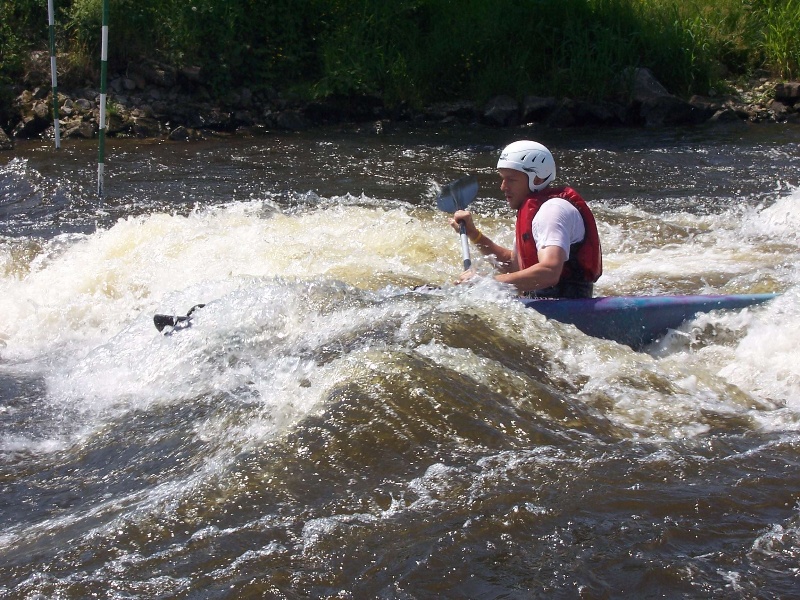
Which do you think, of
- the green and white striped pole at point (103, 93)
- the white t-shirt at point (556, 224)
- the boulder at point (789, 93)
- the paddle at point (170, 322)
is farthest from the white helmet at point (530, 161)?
the boulder at point (789, 93)

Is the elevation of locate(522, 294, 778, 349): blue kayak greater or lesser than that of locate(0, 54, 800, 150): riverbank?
lesser

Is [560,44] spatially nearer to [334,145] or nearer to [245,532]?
[334,145]

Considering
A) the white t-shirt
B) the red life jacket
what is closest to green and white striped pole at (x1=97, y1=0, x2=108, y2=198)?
the red life jacket

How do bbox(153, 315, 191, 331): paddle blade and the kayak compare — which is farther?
bbox(153, 315, 191, 331): paddle blade

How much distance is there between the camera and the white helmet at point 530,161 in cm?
471

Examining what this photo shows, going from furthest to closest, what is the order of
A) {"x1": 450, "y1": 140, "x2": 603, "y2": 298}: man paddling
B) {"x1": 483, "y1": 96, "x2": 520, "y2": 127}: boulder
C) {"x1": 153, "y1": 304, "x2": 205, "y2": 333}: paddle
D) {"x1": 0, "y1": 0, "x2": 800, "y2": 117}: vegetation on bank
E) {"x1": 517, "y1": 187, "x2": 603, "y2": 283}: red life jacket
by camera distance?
1. {"x1": 0, "y1": 0, "x2": 800, "y2": 117}: vegetation on bank
2. {"x1": 483, "y1": 96, "x2": 520, "y2": 127}: boulder
3. {"x1": 153, "y1": 304, "x2": 205, "y2": 333}: paddle
4. {"x1": 517, "y1": 187, "x2": 603, "y2": 283}: red life jacket
5. {"x1": 450, "y1": 140, "x2": 603, "y2": 298}: man paddling

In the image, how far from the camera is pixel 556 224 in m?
4.55

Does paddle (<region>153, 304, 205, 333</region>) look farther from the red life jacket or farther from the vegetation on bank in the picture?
the vegetation on bank

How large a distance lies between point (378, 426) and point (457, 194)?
7.82ft

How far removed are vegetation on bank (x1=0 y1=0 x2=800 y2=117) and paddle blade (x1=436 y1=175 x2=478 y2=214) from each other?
29.1ft

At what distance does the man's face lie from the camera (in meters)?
4.74

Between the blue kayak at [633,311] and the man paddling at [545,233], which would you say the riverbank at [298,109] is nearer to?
the blue kayak at [633,311]

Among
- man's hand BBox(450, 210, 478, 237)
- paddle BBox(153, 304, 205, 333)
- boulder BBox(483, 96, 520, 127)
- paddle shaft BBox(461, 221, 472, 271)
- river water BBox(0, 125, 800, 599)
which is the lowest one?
river water BBox(0, 125, 800, 599)

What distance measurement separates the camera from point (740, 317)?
497 centimetres
